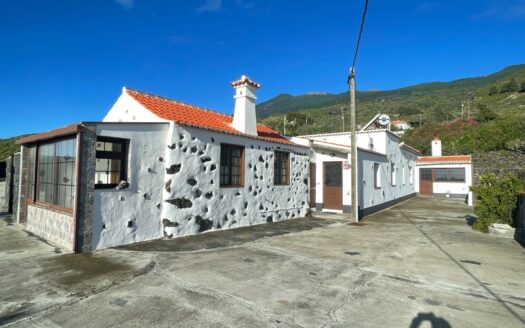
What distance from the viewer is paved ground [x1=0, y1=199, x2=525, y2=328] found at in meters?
3.69

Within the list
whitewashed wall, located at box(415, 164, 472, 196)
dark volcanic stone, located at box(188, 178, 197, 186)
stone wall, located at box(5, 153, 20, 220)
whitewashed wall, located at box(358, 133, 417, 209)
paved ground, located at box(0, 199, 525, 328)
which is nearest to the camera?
paved ground, located at box(0, 199, 525, 328)

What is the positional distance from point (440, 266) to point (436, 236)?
12.4ft

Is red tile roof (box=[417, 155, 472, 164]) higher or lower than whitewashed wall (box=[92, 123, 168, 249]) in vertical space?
higher

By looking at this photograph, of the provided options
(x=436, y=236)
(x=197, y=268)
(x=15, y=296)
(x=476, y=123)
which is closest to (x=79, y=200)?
(x=15, y=296)

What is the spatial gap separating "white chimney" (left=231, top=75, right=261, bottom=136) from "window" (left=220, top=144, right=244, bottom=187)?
1.30 metres

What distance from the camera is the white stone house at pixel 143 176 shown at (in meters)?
6.74

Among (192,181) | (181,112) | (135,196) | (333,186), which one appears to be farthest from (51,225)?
(333,186)

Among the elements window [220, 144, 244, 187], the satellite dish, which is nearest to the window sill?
window [220, 144, 244, 187]

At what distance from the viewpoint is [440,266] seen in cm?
609

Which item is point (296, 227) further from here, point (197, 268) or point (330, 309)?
point (330, 309)

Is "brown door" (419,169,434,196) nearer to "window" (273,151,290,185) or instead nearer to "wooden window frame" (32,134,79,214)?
"window" (273,151,290,185)

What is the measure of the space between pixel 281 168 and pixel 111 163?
6897 millimetres

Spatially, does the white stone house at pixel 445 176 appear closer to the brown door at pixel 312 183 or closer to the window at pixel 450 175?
the window at pixel 450 175

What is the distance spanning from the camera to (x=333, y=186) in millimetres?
14469
